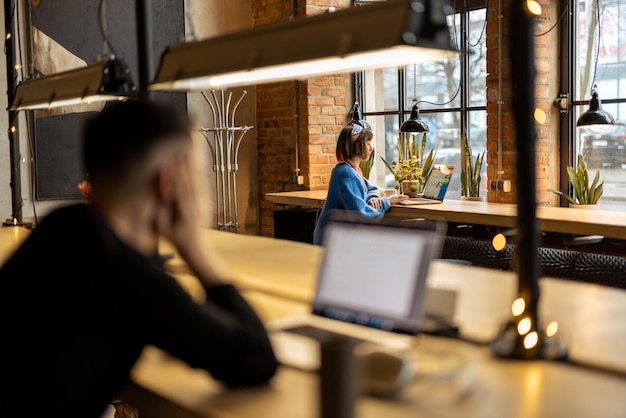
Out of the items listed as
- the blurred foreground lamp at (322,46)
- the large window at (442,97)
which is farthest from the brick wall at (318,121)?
the blurred foreground lamp at (322,46)

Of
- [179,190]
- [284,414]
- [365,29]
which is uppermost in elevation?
[365,29]

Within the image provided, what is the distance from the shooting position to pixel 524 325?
1.78 m

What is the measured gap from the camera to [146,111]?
1.60m

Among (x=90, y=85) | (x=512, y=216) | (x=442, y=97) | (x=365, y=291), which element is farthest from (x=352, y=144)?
(x=365, y=291)

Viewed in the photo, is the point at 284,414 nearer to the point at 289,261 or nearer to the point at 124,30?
the point at 289,261

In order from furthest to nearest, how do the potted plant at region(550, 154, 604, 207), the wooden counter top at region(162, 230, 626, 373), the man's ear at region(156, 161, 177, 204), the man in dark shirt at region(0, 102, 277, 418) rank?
the potted plant at region(550, 154, 604, 207) → the wooden counter top at region(162, 230, 626, 373) → the man's ear at region(156, 161, 177, 204) → the man in dark shirt at region(0, 102, 277, 418)

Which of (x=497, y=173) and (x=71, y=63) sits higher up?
(x=71, y=63)

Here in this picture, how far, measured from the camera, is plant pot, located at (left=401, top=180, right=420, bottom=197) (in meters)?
6.11

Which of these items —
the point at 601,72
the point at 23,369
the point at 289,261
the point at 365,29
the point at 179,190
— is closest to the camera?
the point at 23,369

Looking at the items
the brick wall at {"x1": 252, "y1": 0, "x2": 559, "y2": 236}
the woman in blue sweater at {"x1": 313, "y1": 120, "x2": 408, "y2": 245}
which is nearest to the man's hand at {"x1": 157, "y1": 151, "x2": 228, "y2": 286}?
the woman in blue sweater at {"x1": 313, "y1": 120, "x2": 408, "y2": 245}

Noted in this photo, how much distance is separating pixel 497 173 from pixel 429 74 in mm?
1337

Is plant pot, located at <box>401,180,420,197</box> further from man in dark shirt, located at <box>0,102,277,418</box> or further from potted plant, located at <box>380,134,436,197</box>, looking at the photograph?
man in dark shirt, located at <box>0,102,277,418</box>

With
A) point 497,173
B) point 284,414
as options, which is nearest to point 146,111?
point 284,414

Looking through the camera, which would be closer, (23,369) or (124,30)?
(23,369)
